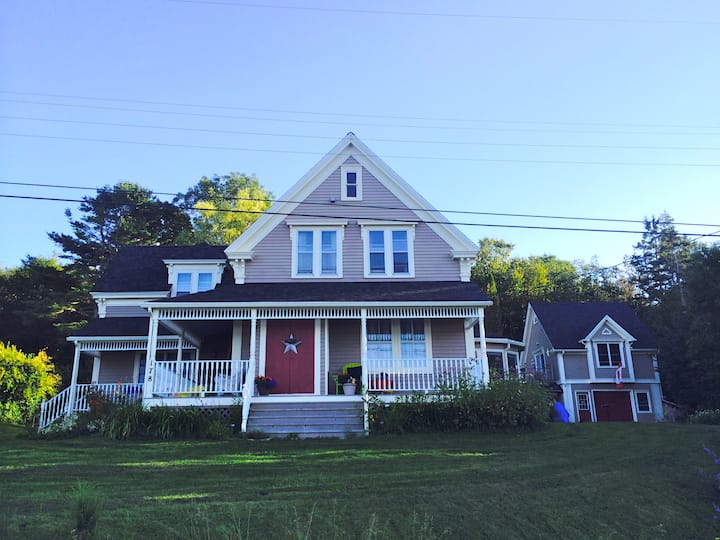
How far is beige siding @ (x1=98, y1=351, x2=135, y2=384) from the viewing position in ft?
64.8

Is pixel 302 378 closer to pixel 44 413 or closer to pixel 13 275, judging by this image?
pixel 44 413

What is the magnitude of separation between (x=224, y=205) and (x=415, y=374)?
27945 millimetres

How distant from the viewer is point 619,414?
93.1 feet

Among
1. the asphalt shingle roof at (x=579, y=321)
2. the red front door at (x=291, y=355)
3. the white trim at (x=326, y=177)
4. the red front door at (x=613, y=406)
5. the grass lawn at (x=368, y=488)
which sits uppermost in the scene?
the white trim at (x=326, y=177)

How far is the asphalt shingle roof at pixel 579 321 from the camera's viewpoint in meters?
29.1

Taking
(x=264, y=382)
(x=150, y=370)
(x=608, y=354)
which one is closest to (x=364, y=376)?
(x=264, y=382)

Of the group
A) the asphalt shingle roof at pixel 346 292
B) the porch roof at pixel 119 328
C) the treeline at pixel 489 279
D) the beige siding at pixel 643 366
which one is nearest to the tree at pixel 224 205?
the treeline at pixel 489 279

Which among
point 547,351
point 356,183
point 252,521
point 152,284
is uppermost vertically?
point 356,183

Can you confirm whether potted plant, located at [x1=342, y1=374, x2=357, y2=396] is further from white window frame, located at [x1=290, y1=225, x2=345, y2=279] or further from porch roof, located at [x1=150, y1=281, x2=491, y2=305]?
white window frame, located at [x1=290, y1=225, x2=345, y2=279]

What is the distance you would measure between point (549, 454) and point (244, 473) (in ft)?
18.7

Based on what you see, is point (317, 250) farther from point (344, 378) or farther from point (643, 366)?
point (643, 366)

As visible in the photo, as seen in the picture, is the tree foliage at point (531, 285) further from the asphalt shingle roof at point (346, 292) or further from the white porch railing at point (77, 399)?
the white porch railing at point (77, 399)

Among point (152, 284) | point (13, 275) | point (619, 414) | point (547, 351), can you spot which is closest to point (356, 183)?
point (152, 284)

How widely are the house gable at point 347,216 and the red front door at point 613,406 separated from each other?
15.7 m
